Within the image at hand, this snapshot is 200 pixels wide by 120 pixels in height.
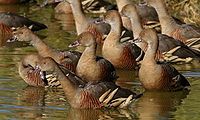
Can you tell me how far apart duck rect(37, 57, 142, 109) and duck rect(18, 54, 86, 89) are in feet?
3.90

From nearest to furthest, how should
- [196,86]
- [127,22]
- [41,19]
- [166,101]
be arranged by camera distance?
1. [166,101]
2. [196,86]
3. [127,22]
4. [41,19]

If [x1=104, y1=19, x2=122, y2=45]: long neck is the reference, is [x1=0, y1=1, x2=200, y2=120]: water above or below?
below

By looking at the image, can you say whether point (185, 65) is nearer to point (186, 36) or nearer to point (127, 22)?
point (186, 36)

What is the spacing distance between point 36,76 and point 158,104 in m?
2.44

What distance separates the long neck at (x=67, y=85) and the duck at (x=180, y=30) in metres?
5.84

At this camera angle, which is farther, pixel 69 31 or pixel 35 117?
pixel 69 31

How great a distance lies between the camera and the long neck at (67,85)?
14266mm

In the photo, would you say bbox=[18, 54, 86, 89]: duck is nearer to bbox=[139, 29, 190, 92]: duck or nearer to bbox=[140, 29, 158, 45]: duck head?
bbox=[139, 29, 190, 92]: duck

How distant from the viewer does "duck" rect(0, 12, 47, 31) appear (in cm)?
2161

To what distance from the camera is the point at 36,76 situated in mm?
16016

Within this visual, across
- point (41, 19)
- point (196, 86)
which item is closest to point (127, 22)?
point (41, 19)

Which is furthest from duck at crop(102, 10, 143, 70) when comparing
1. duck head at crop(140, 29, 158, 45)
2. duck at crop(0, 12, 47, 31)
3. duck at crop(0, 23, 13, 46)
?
duck at crop(0, 12, 47, 31)

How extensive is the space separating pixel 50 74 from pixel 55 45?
13.0 feet

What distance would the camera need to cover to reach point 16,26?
21.5m
